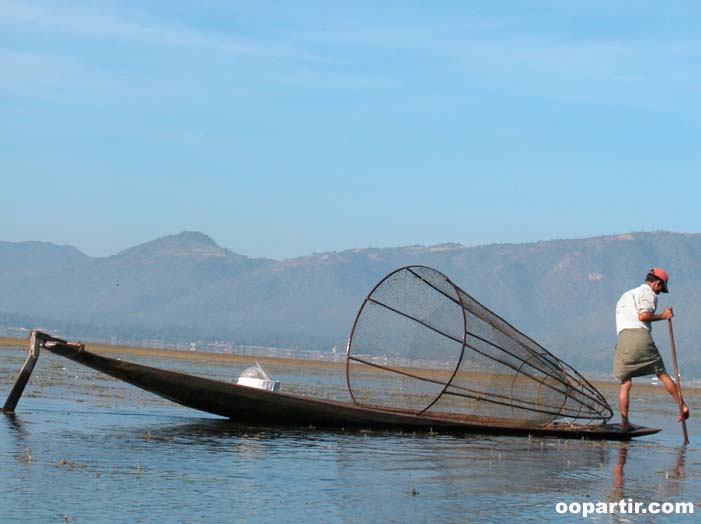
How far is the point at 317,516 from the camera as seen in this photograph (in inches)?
413

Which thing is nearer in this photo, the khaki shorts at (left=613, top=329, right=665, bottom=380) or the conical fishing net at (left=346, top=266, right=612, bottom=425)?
the khaki shorts at (left=613, top=329, right=665, bottom=380)

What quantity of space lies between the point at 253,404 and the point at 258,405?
0.07 meters

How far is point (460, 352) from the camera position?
18047mm

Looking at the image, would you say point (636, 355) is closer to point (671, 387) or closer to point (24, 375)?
point (671, 387)

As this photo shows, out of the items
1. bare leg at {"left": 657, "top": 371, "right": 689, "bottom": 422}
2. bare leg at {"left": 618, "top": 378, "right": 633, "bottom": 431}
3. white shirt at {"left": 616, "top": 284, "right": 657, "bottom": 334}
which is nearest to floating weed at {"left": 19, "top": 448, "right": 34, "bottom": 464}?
white shirt at {"left": 616, "top": 284, "right": 657, "bottom": 334}

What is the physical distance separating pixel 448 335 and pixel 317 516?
848 cm

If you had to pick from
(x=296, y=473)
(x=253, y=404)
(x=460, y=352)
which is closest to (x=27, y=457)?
(x=296, y=473)

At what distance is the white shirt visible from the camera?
17500mm

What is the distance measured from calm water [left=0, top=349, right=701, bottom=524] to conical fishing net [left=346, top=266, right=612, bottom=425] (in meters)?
1.28

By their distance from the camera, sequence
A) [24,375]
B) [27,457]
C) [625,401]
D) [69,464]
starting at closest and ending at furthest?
[69,464]
[27,457]
[24,375]
[625,401]

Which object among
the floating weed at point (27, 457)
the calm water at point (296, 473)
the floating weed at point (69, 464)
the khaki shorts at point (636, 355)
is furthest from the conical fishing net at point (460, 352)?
the floating weed at point (69, 464)

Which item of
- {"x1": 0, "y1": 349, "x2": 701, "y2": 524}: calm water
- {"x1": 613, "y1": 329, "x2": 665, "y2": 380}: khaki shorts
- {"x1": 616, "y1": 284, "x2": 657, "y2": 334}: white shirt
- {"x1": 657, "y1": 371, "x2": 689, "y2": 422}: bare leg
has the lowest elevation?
{"x1": 0, "y1": 349, "x2": 701, "y2": 524}: calm water

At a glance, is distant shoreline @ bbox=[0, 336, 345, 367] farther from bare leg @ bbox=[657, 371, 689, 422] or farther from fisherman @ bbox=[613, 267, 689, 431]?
bare leg @ bbox=[657, 371, 689, 422]

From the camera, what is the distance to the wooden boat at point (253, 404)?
1570 cm
